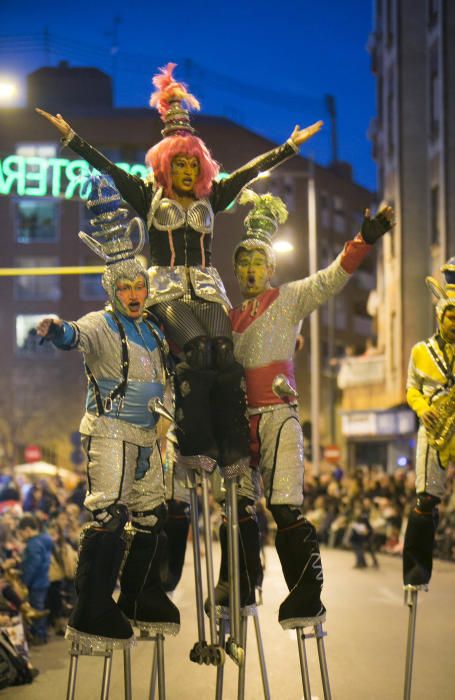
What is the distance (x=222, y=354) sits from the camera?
252 inches

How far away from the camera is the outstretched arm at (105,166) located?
6.68 meters

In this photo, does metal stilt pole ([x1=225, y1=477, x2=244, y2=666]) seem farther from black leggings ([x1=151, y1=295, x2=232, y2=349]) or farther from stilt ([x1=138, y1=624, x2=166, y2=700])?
black leggings ([x1=151, y1=295, x2=232, y2=349])

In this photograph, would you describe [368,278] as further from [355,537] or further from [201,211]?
[201,211]

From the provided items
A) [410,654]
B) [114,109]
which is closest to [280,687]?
[410,654]

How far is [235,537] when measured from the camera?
639cm

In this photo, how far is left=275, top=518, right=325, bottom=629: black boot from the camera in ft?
21.0

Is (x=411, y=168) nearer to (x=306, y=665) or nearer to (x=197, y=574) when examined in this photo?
(x=197, y=574)

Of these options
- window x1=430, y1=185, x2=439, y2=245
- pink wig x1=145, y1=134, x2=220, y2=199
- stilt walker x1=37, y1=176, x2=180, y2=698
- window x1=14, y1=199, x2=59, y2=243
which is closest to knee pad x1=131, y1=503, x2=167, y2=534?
stilt walker x1=37, y1=176, x2=180, y2=698

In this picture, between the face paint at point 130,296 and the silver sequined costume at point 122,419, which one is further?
the face paint at point 130,296

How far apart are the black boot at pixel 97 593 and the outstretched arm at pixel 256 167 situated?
2038 mm

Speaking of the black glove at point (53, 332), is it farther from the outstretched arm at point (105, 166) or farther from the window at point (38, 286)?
the window at point (38, 286)

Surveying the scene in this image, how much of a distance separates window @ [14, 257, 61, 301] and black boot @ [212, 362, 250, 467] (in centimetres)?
3780

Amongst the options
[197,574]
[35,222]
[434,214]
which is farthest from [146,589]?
[35,222]

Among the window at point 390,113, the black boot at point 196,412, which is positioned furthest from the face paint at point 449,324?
the window at point 390,113
